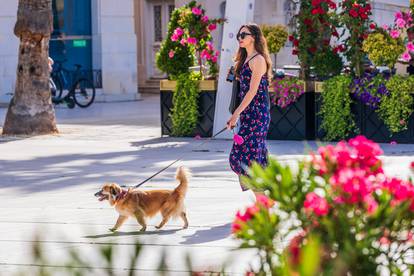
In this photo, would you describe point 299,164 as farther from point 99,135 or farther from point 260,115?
point 99,135

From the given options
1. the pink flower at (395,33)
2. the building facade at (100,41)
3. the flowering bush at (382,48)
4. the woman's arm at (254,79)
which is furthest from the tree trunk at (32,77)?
the building facade at (100,41)

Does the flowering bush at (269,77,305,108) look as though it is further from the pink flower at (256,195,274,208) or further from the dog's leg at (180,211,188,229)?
the pink flower at (256,195,274,208)

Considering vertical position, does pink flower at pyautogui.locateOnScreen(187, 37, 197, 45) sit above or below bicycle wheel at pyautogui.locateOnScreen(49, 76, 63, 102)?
above

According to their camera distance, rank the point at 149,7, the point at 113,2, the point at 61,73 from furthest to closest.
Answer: the point at 149,7, the point at 113,2, the point at 61,73

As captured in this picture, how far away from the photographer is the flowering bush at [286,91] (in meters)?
15.8

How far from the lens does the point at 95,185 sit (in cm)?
1143

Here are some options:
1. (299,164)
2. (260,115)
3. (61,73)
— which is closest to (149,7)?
(61,73)

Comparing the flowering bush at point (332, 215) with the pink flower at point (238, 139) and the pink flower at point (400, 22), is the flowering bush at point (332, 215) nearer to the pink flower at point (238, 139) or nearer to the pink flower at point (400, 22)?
the pink flower at point (238, 139)

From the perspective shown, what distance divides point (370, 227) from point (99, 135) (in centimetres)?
1425

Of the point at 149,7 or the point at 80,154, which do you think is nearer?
the point at 80,154

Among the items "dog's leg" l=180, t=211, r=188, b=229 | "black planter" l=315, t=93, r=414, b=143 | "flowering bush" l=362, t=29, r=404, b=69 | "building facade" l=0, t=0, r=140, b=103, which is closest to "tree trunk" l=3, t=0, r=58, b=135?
"black planter" l=315, t=93, r=414, b=143

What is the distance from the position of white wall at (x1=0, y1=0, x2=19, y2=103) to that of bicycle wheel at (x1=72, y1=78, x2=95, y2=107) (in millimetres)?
1624

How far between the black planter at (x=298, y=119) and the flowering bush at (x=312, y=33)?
60 cm

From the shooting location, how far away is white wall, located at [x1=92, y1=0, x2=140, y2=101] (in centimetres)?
2744
